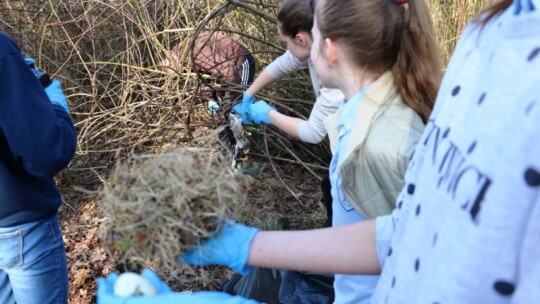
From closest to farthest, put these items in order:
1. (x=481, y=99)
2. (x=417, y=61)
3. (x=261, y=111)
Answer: (x=481, y=99), (x=417, y=61), (x=261, y=111)

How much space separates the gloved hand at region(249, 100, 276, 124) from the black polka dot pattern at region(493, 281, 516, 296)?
239 cm

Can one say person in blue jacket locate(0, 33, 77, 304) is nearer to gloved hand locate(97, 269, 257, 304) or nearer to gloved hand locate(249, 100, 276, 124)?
gloved hand locate(97, 269, 257, 304)

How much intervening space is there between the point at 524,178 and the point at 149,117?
3.76m

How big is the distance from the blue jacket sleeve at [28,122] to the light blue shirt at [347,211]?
98 centimetres

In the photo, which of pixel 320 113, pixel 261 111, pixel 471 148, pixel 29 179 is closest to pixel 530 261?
pixel 471 148

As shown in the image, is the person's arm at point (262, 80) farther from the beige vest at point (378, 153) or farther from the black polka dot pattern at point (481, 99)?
the black polka dot pattern at point (481, 99)

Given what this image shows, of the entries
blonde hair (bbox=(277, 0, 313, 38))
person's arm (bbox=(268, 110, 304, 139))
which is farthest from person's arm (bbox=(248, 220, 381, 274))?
blonde hair (bbox=(277, 0, 313, 38))

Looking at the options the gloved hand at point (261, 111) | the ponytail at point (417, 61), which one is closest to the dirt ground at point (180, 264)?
the gloved hand at point (261, 111)

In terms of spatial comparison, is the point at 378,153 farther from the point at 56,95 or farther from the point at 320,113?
the point at 56,95

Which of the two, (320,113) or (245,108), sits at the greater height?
(320,113)

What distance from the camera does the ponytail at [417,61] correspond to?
4.40ft

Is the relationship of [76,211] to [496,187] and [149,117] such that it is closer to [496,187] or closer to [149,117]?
[149,117]

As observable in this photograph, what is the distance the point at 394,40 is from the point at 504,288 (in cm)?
101

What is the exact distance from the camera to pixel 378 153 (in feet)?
4.10
